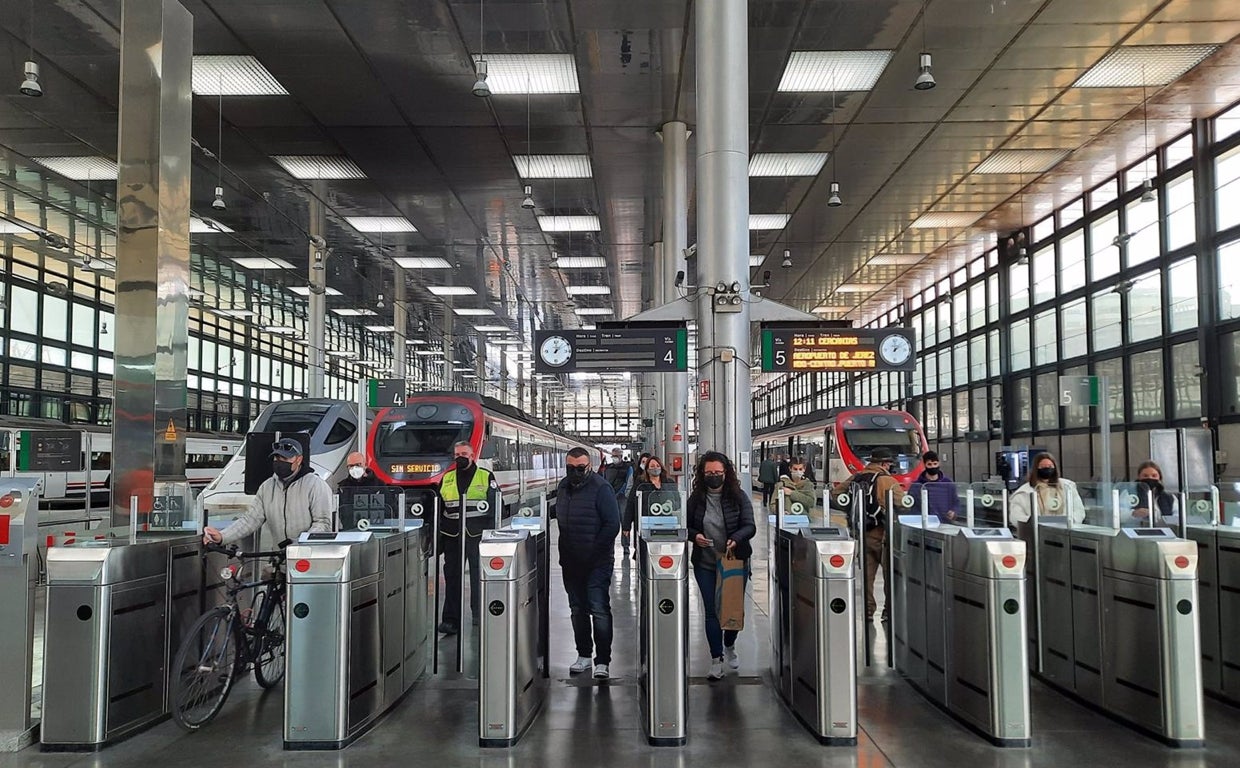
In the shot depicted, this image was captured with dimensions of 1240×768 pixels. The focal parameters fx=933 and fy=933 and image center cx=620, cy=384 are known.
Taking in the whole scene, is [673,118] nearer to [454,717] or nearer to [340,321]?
[454,717]

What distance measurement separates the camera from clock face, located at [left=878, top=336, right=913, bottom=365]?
10.8m

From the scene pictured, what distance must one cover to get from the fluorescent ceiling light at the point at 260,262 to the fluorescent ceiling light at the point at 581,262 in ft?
25.2

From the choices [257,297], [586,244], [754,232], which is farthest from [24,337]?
[754,232]

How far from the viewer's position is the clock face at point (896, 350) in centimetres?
1084

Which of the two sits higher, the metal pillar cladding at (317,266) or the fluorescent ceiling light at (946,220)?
the fluorescent ceiling light at (946,220)

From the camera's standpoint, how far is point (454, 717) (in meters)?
5.89

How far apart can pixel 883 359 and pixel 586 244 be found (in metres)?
14.4

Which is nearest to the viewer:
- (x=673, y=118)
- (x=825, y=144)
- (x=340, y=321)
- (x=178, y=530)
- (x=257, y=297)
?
(x=178, y=530)

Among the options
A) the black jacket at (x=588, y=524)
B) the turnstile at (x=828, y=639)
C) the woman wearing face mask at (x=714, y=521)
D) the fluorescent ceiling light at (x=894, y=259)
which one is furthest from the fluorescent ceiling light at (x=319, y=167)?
the fluorescent ceiling light at (x=894, y=259)

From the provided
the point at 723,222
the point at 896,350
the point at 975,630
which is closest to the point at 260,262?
the point at 723,222

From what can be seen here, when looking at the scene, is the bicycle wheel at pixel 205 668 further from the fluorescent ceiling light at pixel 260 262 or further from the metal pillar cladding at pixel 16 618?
the fluorescent ceiling light at pixel 260 262

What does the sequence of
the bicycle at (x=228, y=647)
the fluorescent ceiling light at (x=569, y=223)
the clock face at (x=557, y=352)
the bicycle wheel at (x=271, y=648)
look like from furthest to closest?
the fluorescent ceiling light at (x=569, y=223), the clock face at (x=557, y=352), the bicycle wheel at (x=271, y=648), the bicycle at (x=228, y=647)

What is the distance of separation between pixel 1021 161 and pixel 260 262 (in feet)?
63.8

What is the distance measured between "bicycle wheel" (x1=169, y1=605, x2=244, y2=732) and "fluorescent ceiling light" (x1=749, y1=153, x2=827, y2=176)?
14625 millimetres
